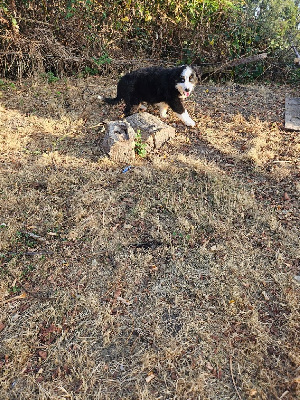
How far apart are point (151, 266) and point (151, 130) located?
2071 mm

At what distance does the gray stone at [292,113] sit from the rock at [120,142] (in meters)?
2.29

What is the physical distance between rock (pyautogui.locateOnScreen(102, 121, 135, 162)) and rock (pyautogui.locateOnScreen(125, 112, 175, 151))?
171 millimetres

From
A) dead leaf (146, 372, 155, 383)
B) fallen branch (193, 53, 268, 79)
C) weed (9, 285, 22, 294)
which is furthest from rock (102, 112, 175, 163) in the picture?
fallen branch (193, 53, 268, 79)

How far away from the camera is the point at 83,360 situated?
2156mm

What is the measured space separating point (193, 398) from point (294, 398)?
585 mm

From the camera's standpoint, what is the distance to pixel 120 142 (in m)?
3.93

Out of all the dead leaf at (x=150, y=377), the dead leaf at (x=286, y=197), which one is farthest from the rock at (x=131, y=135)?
the dead leaf at (x=150, y=377)

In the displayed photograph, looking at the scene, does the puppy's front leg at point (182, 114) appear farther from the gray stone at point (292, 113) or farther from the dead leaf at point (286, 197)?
the dead leaf at point (286, 197)

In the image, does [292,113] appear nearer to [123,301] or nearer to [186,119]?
[186,119]

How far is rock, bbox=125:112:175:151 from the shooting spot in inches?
167

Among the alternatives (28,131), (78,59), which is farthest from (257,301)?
(78,59)

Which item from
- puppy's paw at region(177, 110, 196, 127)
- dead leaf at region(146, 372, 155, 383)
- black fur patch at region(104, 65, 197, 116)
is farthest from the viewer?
puppy's paw at region(177, 110, 196, 127)

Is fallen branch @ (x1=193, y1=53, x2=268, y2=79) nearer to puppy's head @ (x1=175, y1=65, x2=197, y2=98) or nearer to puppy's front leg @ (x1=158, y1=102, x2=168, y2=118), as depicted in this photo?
puppy's front leg @ (x1=158, y1=102, x2=168, y2=118)

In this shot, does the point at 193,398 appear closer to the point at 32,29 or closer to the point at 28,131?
the point at 28,131
